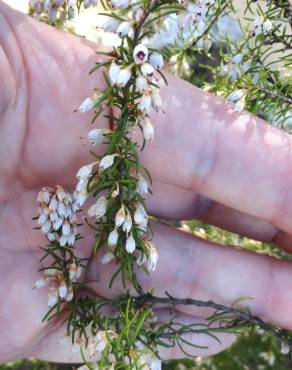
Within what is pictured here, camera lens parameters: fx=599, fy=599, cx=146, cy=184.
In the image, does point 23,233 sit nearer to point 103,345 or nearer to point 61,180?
point 61,180

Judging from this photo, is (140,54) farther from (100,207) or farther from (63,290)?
(63,290)

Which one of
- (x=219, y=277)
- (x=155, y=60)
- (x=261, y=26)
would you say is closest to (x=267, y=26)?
(x=261, y=26)

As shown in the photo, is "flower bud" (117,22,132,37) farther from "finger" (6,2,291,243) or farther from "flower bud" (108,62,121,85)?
"finger" (6,2,291,243)

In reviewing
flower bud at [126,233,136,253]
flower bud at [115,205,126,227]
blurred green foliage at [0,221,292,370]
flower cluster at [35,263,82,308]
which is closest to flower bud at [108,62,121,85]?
flower bud at [115,205,126,227]

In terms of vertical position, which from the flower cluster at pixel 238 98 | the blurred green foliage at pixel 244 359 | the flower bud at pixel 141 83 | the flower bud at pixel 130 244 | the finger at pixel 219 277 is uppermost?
the flower bud at pixel 141 83

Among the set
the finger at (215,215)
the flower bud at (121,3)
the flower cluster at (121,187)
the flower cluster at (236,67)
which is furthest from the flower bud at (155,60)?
the finger at (215,215)

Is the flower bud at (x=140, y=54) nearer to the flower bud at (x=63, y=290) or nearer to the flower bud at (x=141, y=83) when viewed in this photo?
the flower bud at (x=141, y=83)

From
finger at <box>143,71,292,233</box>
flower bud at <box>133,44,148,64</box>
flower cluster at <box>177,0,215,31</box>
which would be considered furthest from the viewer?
finger at <box>143,71,292,233</box>
